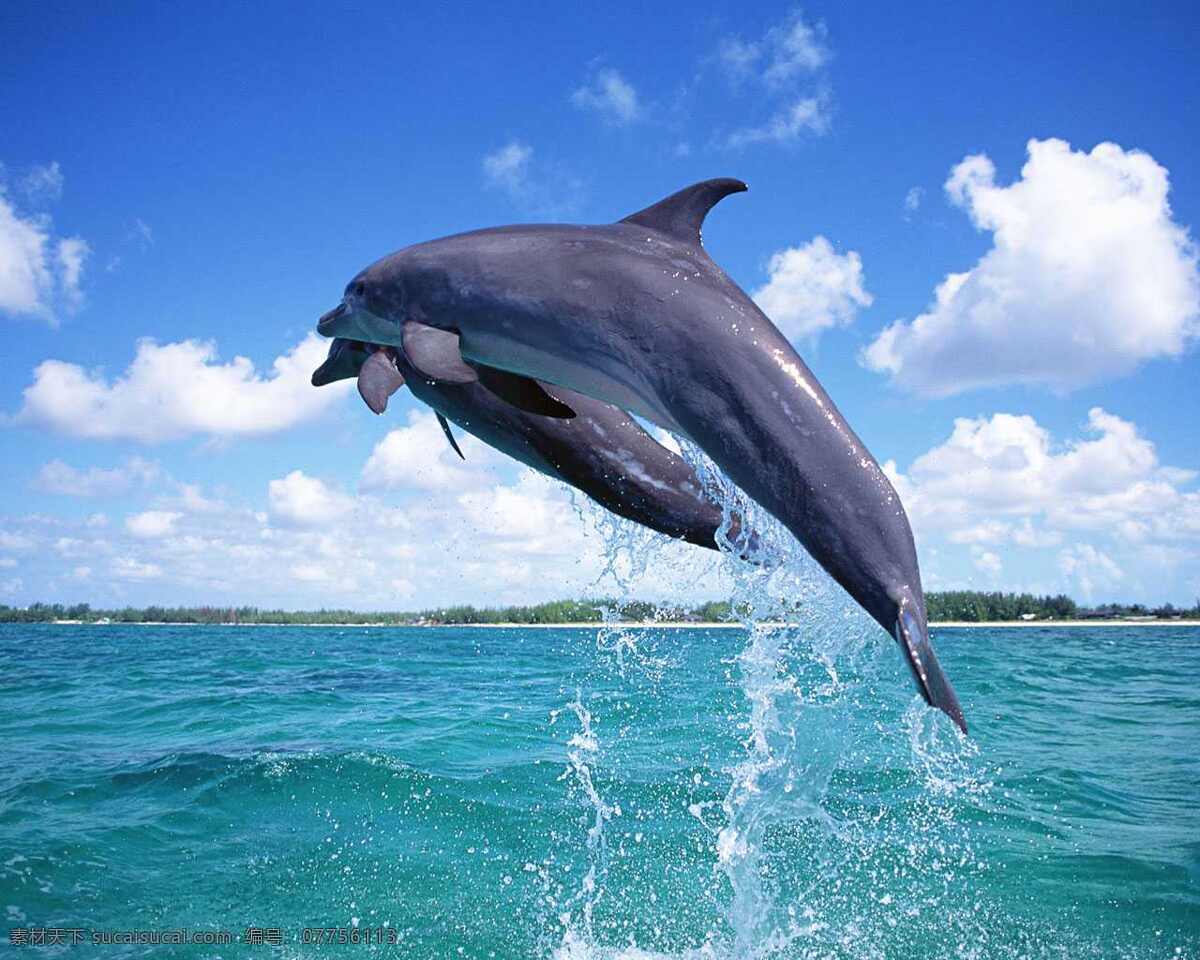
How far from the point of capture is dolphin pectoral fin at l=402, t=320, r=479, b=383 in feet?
15.0

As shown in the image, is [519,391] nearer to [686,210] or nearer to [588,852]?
[686,210]

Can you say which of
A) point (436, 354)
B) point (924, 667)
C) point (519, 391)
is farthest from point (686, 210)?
point (924, 667)

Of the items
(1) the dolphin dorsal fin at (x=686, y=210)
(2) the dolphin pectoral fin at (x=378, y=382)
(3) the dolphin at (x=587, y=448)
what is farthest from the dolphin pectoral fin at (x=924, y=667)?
(2) the dolphin pectoral fin at (x=378, y=382)

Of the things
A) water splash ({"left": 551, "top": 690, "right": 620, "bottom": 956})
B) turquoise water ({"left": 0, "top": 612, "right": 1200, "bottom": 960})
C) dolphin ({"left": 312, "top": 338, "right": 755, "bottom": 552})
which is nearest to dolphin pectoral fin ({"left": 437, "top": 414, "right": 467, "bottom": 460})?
dolphin ({"left": 312, "top": 338, "right": 755, "bottom": 552})

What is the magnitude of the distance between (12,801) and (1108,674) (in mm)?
27888

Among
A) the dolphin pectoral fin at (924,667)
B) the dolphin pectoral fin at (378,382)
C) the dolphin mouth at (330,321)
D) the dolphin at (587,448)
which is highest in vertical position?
the dolphin mouth at (330,321)

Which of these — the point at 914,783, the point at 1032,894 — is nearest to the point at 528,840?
the point at 1032,894

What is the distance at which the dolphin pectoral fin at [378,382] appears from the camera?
514 cm

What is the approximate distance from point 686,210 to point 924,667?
8.05ft

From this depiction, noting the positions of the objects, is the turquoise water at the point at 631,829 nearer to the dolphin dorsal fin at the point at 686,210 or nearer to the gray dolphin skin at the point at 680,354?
the gray dolphin skin at the point at 680,354

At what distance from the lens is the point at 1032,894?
25.5 ft

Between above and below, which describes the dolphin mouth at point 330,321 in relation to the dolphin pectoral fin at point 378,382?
above

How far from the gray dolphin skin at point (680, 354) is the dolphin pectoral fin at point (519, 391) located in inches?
4.4

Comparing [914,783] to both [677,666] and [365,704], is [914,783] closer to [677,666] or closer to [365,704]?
[365,704]
